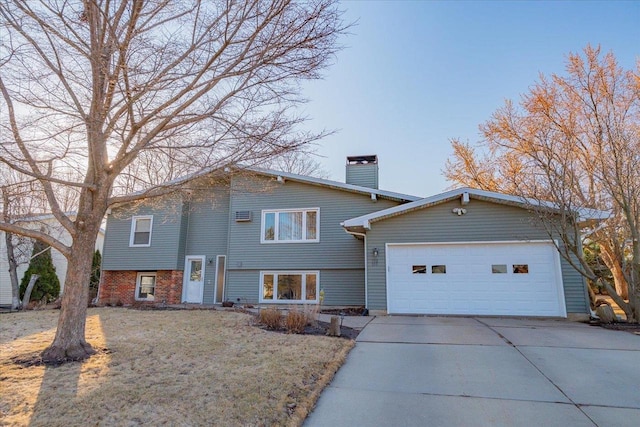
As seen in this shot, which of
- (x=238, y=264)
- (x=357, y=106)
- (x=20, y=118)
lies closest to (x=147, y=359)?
(x=20, y=118)

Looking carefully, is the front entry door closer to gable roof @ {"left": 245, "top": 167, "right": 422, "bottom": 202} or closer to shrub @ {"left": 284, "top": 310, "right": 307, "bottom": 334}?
gable roof @ {"left": 245, "top": 167, "right": 422, "bottom": 202}

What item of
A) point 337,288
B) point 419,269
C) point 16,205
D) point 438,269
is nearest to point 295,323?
point 419,269

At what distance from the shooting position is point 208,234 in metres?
14.1

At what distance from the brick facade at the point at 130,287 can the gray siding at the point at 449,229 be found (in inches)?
300

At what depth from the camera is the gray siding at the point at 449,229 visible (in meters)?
9.70

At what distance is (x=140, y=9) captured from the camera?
5.10m

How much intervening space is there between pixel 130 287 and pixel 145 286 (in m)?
0.55

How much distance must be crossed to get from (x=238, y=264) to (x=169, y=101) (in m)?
8.35

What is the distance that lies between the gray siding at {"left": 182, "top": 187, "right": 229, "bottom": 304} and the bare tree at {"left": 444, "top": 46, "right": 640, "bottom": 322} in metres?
10.1

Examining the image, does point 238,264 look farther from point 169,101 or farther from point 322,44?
point 322,44

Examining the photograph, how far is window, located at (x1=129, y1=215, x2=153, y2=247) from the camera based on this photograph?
14.3 meters

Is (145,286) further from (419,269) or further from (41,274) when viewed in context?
(419,269)

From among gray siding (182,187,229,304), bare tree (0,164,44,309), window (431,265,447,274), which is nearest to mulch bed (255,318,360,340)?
window (431,265,447,274)

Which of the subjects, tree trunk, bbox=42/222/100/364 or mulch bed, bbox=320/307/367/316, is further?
mulch bed, bbox=320/307/367/316
